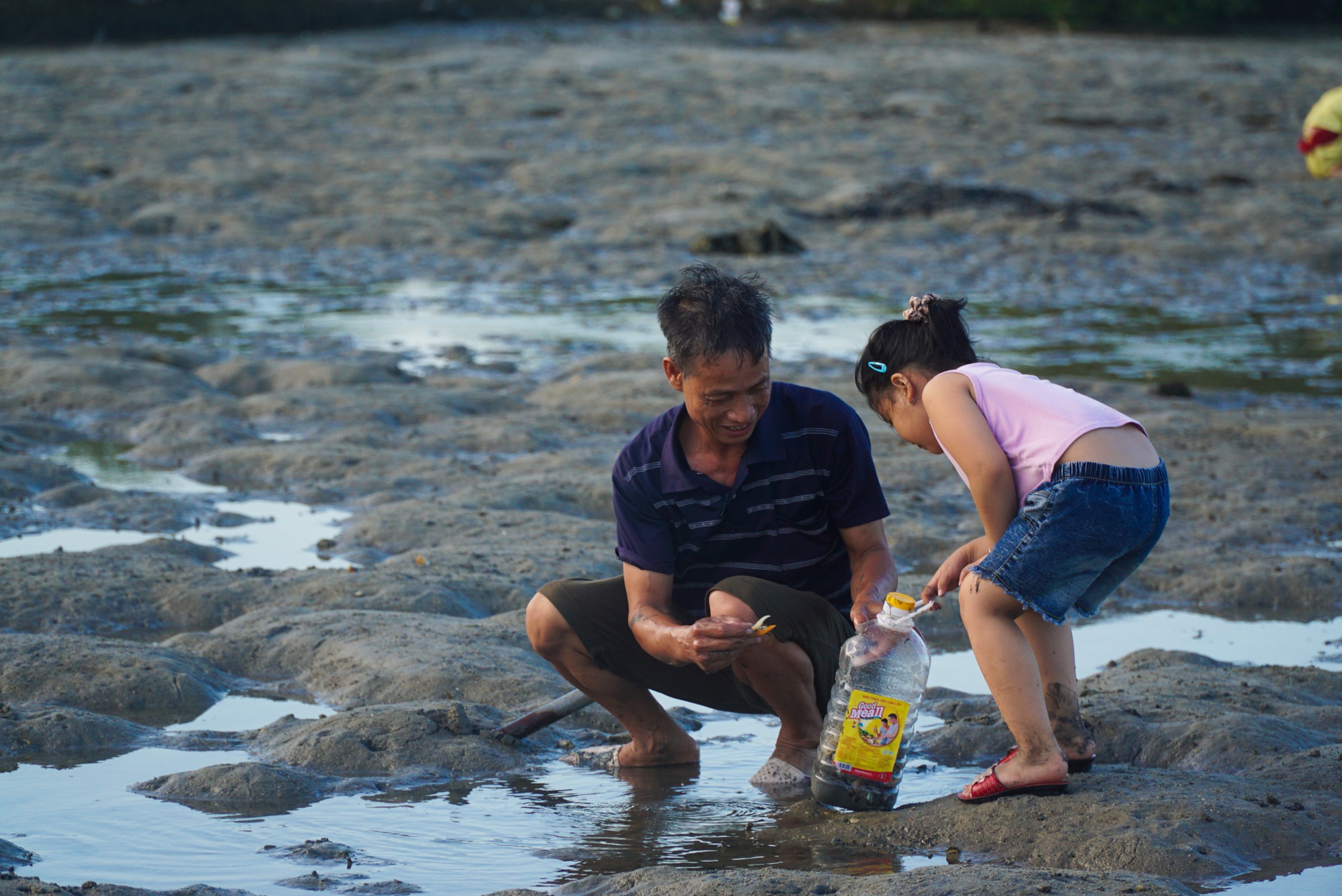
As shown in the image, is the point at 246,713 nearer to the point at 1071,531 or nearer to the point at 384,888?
the point at 384,888

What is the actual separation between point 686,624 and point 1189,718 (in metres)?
1.40

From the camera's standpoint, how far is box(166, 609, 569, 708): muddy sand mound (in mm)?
4504

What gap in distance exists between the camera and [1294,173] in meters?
17.0

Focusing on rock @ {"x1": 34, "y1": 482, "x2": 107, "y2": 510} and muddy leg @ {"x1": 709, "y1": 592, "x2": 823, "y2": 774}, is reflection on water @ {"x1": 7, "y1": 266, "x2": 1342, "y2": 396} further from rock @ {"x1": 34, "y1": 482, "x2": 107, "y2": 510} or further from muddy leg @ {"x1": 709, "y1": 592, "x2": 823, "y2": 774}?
muddy leg @ {"x1": 709, "y1": 592, "x2": 823, "y2": 774}

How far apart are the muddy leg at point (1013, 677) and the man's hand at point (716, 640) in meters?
0.49

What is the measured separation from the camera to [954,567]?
3652 millimetres

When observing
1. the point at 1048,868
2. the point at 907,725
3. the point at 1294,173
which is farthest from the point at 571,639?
the point at 1294,173

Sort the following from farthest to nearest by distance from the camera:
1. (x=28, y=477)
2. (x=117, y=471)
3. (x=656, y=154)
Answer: (x=656, y=154), (x=117, y=471), (x=28, y=477)

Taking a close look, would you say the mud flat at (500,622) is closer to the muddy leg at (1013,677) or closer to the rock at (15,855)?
the muddy leg at (1013,677)

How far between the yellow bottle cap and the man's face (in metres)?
0.53

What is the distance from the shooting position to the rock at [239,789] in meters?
3.71

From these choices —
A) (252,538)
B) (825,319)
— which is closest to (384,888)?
(252,538)

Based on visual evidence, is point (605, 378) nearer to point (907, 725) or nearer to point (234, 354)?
point (234, 354)

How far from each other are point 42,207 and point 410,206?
3.66m
